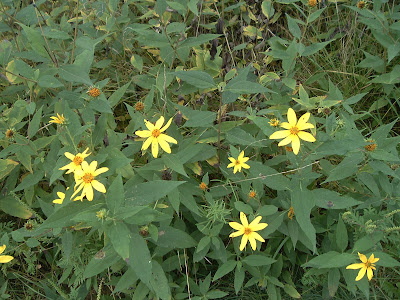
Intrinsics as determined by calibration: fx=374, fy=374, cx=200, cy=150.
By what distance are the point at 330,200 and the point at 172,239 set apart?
2.42 ft

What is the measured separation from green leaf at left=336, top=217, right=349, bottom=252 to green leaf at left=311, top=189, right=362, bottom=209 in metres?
0.23

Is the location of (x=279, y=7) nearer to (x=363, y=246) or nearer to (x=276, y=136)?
(x=276, y=136)

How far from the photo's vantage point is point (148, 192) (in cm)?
141

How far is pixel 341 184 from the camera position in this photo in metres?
1.95

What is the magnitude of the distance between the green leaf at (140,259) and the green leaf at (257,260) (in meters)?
0.60

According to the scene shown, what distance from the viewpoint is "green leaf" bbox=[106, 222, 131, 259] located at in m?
1.24

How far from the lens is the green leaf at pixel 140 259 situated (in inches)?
55.0

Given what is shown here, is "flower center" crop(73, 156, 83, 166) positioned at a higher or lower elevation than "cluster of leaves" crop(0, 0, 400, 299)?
higher

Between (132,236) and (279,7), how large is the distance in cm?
236

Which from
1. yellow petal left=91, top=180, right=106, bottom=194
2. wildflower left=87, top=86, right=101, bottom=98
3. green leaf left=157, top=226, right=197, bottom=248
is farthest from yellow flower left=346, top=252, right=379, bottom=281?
wildflower left=87, top=86, right=101, bottom=98

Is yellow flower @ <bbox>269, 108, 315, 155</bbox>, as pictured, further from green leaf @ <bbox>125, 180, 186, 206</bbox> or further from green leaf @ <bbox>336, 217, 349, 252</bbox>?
green leaf @ <bbox>336, 217, 349, 252</bbox>

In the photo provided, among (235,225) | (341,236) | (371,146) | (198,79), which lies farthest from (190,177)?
(371,146)

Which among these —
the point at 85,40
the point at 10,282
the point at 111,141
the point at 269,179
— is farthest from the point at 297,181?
the point at 10,282

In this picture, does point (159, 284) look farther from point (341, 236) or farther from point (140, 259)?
point (341, 236)
